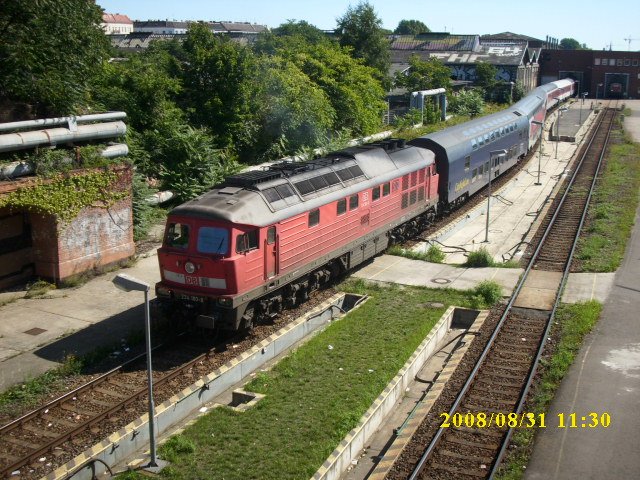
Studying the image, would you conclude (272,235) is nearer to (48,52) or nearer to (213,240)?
(213,240)

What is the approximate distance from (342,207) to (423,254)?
19.0ft

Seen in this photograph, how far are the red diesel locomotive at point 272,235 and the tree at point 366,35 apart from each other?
129ft

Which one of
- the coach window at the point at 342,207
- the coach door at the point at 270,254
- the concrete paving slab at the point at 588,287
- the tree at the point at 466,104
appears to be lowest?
the concrete paving slab at the point at 588,287

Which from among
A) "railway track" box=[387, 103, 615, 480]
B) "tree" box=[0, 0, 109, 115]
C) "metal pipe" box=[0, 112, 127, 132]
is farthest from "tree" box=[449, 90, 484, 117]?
"metal pipe" box=[0, 112, 127, 132]

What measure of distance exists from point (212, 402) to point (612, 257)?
16.2 meters

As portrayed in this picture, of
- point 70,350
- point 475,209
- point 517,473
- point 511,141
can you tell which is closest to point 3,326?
point 70,350

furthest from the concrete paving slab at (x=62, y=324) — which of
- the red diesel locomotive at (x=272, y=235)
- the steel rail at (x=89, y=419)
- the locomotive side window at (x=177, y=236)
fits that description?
the locomotive side window at (x=177, y=236)

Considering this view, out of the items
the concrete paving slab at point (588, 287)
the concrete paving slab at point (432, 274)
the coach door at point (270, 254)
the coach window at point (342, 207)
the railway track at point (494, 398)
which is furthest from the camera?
the concrete paving slab at point (432, 274)

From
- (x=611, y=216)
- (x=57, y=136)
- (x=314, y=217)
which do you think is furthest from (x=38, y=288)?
(x=611, y=216)

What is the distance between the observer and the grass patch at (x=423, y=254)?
2493 centimetres

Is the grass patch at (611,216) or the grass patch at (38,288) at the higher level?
the grass patch at (611,216)

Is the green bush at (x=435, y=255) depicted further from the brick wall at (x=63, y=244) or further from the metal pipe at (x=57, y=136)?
the metal pipe at (x=57, y=136)

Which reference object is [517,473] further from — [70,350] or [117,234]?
[117,234]

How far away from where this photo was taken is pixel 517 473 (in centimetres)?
1186
